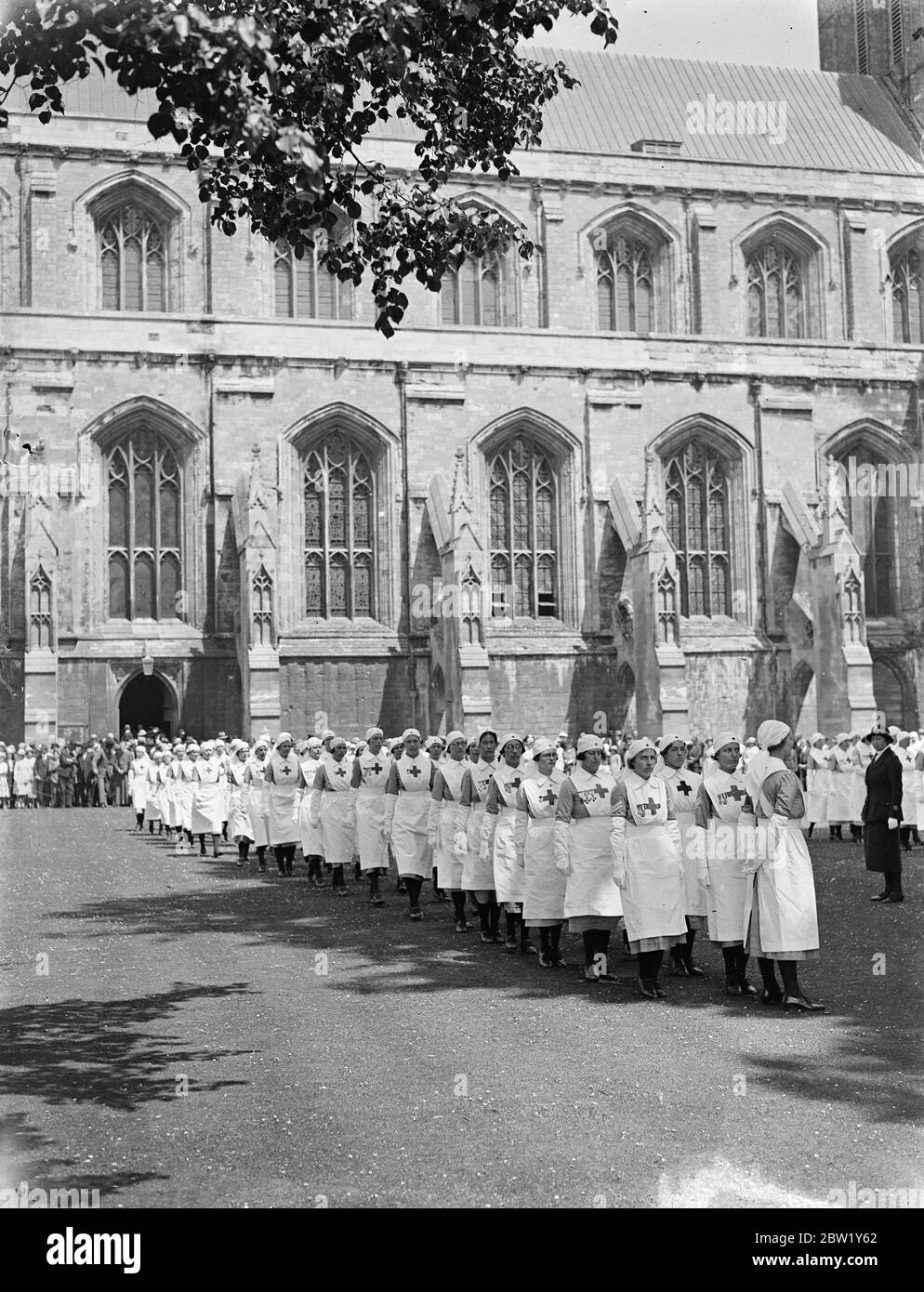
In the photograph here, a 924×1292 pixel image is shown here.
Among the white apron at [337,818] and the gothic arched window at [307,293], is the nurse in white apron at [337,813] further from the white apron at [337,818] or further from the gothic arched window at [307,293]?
the gothic arched window at [307,293]

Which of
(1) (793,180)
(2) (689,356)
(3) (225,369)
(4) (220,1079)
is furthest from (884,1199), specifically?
(1) (793,180)

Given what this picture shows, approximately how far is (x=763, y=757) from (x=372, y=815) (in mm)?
7424

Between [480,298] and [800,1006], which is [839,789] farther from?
[480,298]

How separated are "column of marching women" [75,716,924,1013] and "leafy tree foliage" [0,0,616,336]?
165 inches

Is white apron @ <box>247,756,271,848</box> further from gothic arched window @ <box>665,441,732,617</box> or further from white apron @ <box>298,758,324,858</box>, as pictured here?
gothic arched window @ <box>665,441,732,617</box>

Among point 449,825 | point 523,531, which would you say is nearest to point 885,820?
point 449,825

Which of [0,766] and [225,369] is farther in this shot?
[225,369]

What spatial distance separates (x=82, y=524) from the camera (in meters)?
34.8

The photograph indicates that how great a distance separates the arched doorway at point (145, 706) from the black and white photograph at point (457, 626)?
100 mm

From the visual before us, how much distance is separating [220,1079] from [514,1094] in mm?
1702

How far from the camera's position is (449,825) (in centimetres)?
1512

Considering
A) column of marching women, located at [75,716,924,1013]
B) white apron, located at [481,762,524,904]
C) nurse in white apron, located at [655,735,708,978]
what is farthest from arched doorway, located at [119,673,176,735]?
nurse in white apron, located at [655,735,708,978]

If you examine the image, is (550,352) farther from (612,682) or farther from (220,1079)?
(220,1079)

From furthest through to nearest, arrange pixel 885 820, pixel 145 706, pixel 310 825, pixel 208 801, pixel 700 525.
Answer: pixel 700 525 → pixel 145 706 → pixel 208 801 → pixel 310 825 → pixel 885 820
